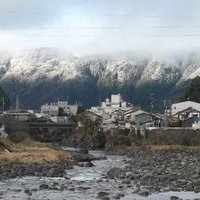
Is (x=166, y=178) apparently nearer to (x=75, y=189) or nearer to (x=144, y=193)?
(x=144, y=193)

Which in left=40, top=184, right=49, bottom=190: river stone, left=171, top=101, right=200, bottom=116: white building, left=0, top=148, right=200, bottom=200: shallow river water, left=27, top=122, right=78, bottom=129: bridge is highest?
left=171, top=101, right=200, bottom=116: white building

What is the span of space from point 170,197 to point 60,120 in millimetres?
118230

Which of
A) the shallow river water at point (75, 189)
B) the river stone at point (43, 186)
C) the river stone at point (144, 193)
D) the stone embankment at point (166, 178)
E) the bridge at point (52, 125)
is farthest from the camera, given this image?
the bridge at point (52, 125)

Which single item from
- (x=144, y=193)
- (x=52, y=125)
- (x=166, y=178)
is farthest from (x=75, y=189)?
(x=52, y=125)

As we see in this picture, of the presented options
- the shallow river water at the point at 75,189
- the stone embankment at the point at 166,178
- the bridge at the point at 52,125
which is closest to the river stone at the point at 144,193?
the stone embankment at the point at 166,178

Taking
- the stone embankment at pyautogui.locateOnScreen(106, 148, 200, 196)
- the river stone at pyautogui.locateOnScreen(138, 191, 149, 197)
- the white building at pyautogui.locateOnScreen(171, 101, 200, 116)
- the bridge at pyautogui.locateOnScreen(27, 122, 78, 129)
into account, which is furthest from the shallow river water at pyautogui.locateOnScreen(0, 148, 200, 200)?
the bridge at pyautogui.locateOnScreen(27, 122, 78, 129)

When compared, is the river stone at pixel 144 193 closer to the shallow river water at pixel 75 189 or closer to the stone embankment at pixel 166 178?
the stone embankment at pixel 166 178

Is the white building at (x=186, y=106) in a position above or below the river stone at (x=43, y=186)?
above

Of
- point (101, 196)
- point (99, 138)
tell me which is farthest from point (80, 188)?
point (99, 138)

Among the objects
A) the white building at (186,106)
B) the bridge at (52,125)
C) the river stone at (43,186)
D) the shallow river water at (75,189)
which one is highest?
the white building at (186,106)

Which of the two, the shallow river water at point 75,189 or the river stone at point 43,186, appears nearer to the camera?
the shallow river water at point 75,189

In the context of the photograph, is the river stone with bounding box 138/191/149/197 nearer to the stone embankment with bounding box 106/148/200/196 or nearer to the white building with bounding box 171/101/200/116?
the stone embankment with bounding box 106/148/200/196

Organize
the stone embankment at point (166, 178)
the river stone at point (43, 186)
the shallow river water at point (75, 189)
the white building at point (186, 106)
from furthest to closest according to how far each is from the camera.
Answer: the white building at point (186, 106) < the river stone at point (43, 186) < the stone embankment at point (166, 178) < the shallow river water at point (75, 189)

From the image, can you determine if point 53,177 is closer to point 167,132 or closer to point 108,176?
point 108,176
